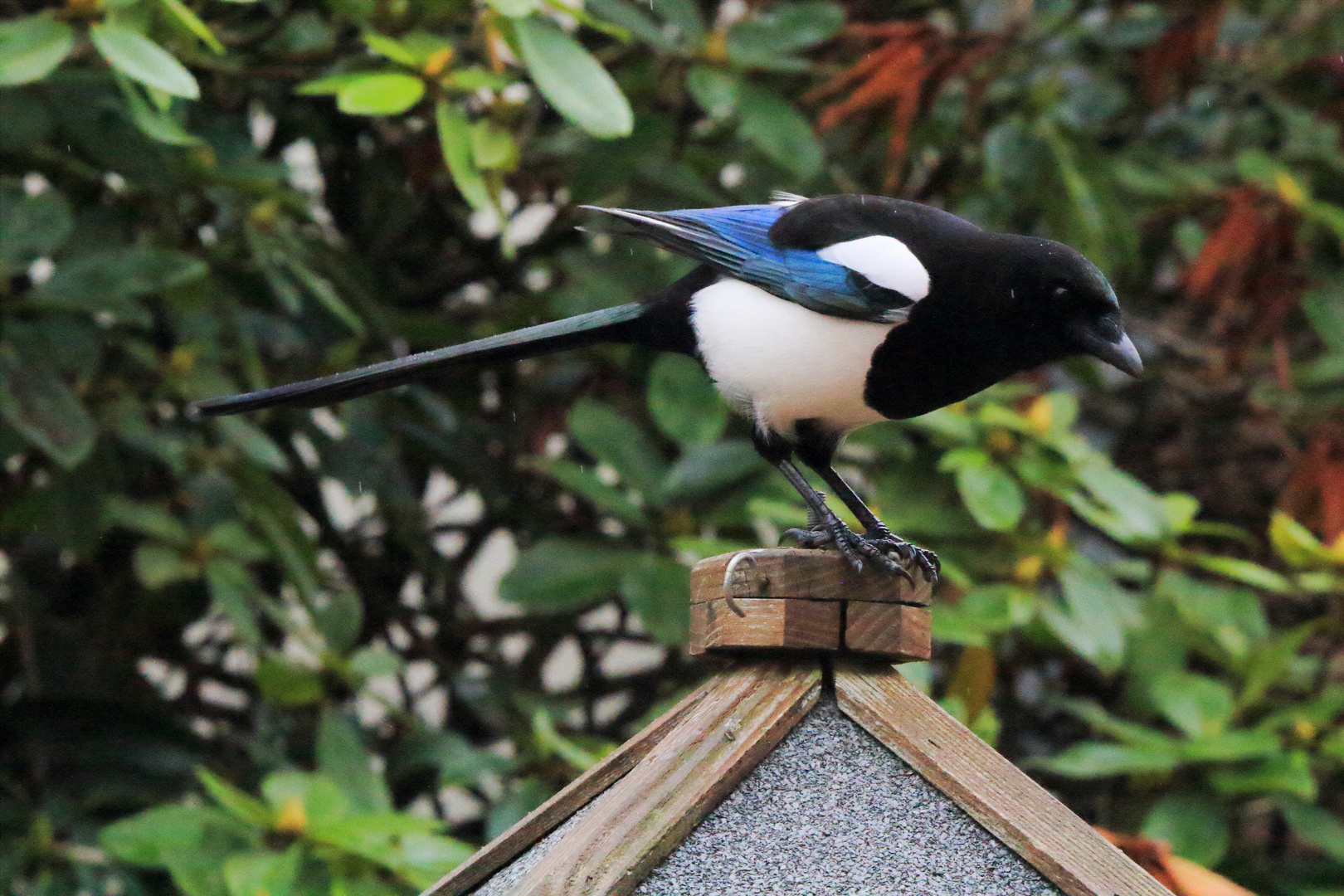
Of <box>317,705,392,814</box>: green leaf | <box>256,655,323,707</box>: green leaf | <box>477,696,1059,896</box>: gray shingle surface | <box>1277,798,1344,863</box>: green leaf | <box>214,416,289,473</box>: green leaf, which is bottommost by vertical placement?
<box>1277,798,1344,863</box>: green leaf

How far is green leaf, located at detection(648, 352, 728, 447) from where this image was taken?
2494 mm

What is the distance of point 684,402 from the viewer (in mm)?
2527

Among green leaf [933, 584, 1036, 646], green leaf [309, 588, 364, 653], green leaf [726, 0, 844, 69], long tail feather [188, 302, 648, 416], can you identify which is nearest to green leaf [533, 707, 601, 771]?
green leaf [309, 588, 364, 653]

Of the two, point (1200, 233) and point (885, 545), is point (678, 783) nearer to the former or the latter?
point (885, 545)

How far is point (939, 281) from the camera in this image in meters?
1.67

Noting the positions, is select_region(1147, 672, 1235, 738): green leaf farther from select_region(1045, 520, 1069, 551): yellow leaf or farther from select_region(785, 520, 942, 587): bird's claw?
select_region(785, 520, 942, 587): bird's claw

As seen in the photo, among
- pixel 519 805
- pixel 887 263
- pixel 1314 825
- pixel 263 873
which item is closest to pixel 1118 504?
pixel 1314 825

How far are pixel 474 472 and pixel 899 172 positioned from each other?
976mm

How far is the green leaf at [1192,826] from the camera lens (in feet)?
8.23

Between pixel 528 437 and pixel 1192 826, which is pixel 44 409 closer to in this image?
pixel 528 437

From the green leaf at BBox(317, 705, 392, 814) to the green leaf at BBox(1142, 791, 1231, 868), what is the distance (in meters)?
1.21

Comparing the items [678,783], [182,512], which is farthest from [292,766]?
[678,783]

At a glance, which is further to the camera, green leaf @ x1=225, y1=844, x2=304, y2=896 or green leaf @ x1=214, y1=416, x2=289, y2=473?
green leaf @ x1=214, y1=416, x2=289, y2=473

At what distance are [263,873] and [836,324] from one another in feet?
3.28
